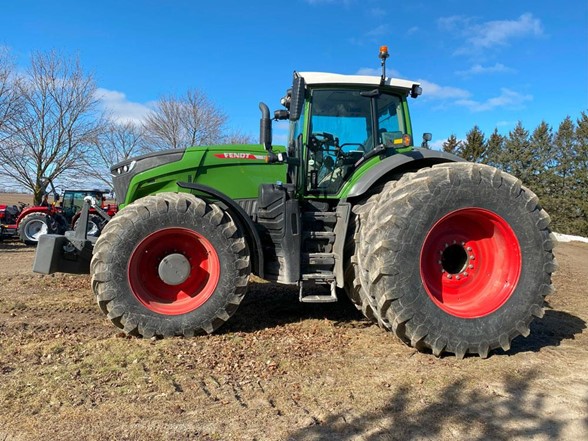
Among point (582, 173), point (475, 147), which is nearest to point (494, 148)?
point (475, 147)

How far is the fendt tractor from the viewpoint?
3924mm

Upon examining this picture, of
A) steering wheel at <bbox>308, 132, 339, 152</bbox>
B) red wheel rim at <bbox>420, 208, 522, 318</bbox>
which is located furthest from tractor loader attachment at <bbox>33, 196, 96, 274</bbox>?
red wheel rim at <bbox>420, 208, 522, 318</bbox>

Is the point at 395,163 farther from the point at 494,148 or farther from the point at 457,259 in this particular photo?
the point at 494,148

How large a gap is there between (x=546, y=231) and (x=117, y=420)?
3.76 metres

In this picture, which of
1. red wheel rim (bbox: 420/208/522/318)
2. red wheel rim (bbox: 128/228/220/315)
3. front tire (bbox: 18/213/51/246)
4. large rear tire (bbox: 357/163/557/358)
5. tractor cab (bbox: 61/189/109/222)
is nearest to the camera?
large rear tire (bbox: 357/163/557/358)

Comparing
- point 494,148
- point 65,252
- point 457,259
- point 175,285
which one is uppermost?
point 494,148

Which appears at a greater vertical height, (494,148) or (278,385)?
(494,148)

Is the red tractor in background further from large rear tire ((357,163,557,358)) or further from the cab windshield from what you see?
large rear tire ((357,163,557,358))

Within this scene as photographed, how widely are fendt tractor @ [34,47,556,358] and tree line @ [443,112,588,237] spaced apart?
27.8m

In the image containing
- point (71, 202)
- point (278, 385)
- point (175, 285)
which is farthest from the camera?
point (71, 202)

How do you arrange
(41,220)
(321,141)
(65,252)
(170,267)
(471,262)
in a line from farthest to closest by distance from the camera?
(41,220)
(321,141)
(65,252)
(170,267)
(471,262)

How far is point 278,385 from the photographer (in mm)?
3361

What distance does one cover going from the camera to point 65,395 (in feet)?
10.1

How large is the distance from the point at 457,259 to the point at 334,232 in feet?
3.99
